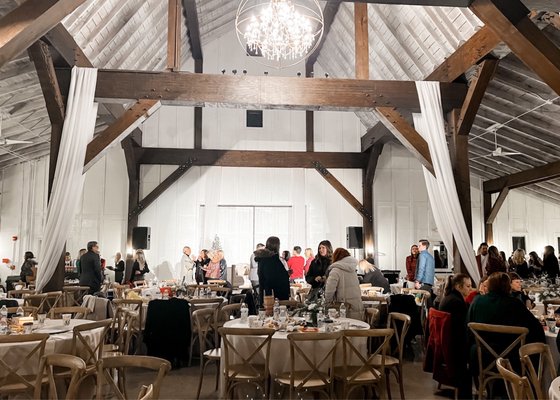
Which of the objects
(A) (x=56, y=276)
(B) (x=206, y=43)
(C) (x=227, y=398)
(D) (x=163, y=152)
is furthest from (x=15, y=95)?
(C) (x=227, y=398)

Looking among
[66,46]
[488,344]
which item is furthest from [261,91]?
[488,344]

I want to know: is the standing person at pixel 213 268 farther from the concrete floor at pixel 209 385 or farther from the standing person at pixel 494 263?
the standing person at pixel 494 263

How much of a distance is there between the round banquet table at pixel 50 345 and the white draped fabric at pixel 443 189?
455 centimetres

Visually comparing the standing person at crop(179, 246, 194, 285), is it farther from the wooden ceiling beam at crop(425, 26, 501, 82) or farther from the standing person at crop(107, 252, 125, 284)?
the wooden ceiling beam at crop(425, 26, 501, 82)

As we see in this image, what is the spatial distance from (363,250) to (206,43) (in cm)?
708

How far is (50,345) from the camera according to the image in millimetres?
4137

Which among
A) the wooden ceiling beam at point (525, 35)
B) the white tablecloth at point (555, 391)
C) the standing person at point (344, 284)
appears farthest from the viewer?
the standing person at point (344, 284)

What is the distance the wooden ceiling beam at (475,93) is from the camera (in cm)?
688

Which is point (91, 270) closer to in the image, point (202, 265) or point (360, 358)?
point (202, 265)

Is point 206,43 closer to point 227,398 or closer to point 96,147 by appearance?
point 96,147

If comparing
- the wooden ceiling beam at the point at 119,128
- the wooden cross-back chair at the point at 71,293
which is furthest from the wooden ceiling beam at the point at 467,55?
the wooden cross-back chair at the point at 71,293

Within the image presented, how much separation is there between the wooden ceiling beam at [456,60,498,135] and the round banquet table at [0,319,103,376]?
5719mm

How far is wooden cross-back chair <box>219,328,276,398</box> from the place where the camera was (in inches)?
157

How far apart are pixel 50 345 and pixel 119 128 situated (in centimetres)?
391
